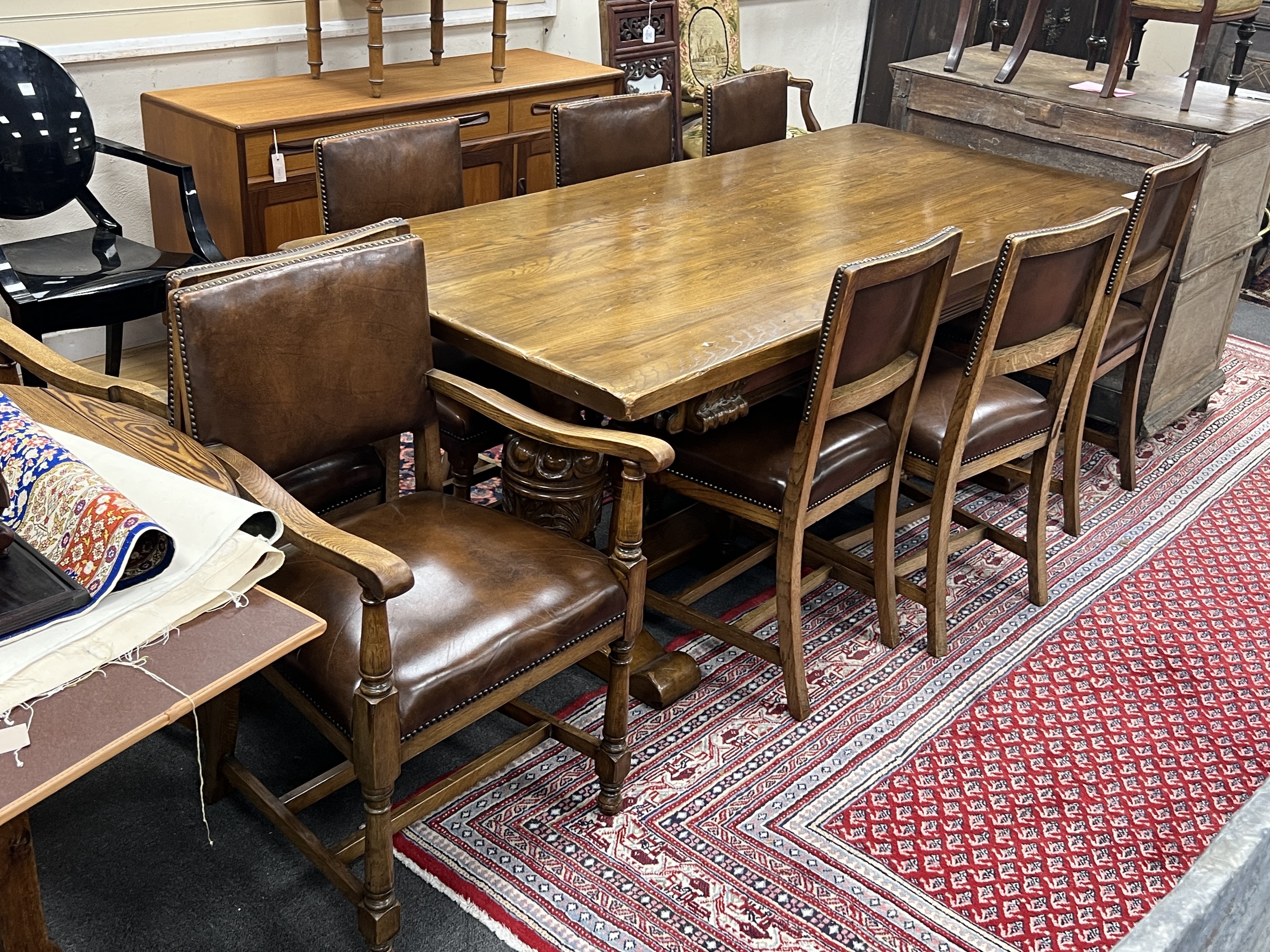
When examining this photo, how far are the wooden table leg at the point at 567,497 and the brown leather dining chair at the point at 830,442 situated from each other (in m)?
0.17

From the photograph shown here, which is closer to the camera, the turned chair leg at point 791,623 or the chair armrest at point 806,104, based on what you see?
the turned chair leg at point 791,623

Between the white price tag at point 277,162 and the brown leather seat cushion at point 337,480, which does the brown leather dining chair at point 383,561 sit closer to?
the brown leather seat cushion at point 337,480

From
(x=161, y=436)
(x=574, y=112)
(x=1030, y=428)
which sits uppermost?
(x=574, y=112)

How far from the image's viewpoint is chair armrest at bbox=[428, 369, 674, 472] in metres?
1.90

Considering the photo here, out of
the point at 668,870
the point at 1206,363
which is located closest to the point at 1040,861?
the point at 668,870

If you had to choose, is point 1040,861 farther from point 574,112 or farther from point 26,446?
point 574,112

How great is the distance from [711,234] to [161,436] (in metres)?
1.44

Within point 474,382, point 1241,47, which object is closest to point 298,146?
point 474,382

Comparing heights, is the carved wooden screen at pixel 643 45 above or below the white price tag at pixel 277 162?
above

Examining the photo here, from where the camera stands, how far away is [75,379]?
1938 millimetres

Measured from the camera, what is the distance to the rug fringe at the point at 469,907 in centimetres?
192

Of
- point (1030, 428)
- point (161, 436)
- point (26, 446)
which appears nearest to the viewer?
point (26, 446)

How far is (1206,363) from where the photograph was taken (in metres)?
4.00


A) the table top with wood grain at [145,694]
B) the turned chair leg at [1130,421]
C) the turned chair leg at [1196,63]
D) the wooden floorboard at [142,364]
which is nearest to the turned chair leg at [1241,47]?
the turned chair leg at [1196,63]
